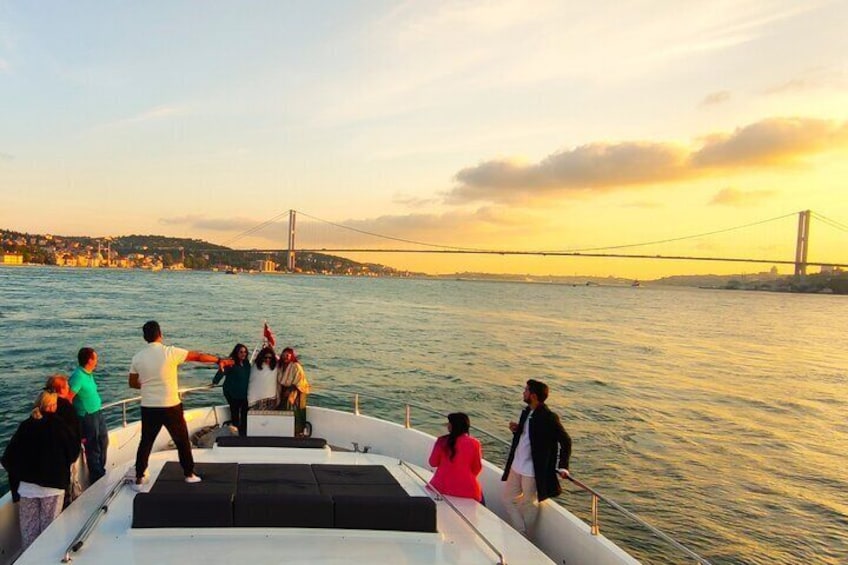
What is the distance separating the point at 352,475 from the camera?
4.57 metres

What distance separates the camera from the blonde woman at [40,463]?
4148mm

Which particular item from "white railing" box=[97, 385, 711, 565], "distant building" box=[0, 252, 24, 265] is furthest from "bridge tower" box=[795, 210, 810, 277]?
"distant building" box=[0, 252, 24, 265]

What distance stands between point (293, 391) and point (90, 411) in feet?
8.79

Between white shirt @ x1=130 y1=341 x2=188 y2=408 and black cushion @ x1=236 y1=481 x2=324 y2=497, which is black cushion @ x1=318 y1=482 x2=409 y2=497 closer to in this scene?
black cushion @ x1=236 y1=481 x2=324 y2=497

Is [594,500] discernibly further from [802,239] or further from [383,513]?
[802,239]

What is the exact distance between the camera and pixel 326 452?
5.78m

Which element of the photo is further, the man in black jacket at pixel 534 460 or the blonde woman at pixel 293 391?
the blonde woman at pixel 293 391

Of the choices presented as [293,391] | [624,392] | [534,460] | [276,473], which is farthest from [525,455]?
[624,392]

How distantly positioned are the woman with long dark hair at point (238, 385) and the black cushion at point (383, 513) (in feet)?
14.4

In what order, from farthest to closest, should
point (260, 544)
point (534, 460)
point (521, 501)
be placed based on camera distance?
point (521, 501)
point (534, 460)
point (260, 544)

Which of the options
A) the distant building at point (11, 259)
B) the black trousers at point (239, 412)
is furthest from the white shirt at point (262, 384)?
the distant building at point (11, 259)

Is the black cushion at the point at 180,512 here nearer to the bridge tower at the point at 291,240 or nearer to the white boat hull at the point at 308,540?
the white boat hull at the point at 308,540

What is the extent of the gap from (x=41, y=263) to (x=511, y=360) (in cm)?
18572

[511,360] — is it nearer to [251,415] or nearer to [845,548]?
[845,548]
